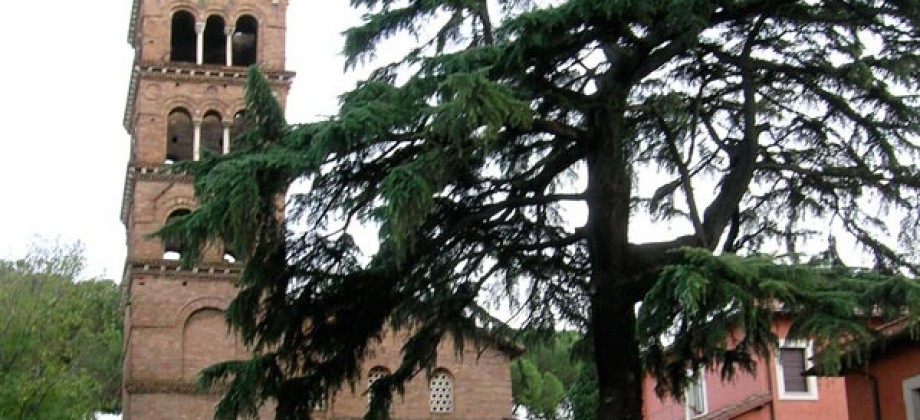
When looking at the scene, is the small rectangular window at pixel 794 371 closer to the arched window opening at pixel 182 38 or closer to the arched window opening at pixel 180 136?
the arched window opening at pixel 180 136

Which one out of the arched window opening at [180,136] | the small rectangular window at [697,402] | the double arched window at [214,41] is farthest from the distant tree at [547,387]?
the double arched window at [214,41]

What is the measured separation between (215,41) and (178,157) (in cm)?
325

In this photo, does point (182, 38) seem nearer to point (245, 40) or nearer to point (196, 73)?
point (245, 40)

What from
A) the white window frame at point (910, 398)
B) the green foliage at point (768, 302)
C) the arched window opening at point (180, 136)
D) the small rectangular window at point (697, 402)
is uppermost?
the arched window opening at point (180, 136)

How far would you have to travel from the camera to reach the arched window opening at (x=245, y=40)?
119 ft

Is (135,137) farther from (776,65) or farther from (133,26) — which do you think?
(776,65)

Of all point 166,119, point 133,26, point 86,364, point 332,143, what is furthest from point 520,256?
point 86,364

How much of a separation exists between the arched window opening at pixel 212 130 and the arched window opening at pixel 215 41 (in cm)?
166

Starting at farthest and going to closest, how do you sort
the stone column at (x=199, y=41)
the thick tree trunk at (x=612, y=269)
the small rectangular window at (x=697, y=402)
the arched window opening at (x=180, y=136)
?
1. the stone column at (x=199, y=41)
2. the arched window opening at (x=180, y=136)
3. the small rectangular window at (x=697, y=402)
4. the thick tree trunk at (x=612, y=269)

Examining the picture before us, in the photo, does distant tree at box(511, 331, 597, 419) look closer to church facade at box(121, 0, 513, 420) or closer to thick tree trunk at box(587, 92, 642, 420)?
church facade at box(121, 0, 513, 420)

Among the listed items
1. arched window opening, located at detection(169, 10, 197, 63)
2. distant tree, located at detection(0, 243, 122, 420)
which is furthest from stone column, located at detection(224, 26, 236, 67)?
distant tree, located at detection(0, 243, 122, 420)

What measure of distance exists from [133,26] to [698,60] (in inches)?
964

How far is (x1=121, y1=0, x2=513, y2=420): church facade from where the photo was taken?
33219 mm

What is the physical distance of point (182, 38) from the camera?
120 feet
